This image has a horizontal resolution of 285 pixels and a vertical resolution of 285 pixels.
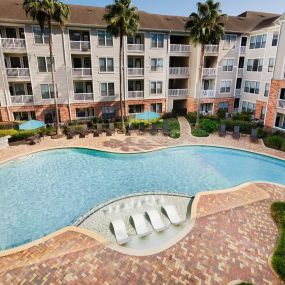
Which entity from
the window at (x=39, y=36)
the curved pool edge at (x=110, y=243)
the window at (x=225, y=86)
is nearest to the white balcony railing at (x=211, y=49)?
the window at (x=225, y=86)

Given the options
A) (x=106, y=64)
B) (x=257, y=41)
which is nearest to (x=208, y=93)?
(x=257, y=41)

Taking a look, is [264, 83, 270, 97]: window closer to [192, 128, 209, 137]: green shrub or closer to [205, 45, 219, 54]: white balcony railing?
[205, 45, 219, 54]: white balcony railing

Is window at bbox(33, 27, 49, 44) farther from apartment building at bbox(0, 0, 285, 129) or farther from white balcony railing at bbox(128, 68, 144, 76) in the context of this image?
white balcony railing at bbox(128, 68, 144, 76)

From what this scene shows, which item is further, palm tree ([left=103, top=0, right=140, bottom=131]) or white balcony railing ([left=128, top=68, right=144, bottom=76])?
white balcony railing ([left=128, top=68, right=144, bottom=76])

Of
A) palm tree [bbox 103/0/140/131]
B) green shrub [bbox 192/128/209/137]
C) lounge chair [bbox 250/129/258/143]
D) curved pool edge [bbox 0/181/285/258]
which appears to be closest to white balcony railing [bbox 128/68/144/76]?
palm tree [bbox 103/0/140/131]

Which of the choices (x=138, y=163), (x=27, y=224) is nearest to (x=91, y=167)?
(x=138, y=163)

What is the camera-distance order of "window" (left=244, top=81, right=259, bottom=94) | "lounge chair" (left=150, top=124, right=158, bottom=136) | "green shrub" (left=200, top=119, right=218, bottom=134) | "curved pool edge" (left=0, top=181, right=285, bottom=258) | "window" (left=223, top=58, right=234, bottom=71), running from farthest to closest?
"window" (left=223, top=58, right=234, bottom=71)
"window" (left=244, top=81, right=259, bottom=94)
"green shrub" (left=200, top=119, right=218, bottom=134)
"lounge chair" (left=150, top=124, right=158, bottom=136)
"curved pool edge" (left=0, top=181, right=285, bottom=258)

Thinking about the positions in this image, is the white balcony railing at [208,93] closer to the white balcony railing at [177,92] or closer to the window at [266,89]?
the white balcony railing at [177,92]

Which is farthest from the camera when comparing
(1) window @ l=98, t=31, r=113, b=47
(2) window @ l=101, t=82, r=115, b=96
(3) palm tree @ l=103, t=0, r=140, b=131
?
(2) window @ l=101, t=82, r=115, b=96

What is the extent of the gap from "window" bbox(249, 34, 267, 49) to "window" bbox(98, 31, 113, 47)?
20388 mm

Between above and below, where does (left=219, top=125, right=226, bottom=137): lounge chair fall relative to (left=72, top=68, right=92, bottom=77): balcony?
below

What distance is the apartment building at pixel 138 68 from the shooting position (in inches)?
987

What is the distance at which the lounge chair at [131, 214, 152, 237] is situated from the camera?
421 inches

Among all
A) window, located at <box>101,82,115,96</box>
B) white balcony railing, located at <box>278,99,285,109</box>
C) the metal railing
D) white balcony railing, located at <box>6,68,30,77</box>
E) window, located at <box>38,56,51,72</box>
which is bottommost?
white balcony railing, located at <box>278,99,285,109</box>
